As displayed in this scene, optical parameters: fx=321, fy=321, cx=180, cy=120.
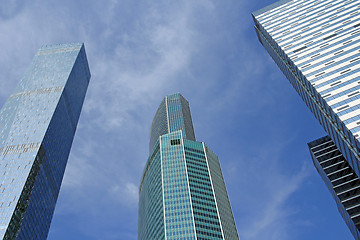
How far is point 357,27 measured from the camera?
347 feet

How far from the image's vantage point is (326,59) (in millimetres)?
99500

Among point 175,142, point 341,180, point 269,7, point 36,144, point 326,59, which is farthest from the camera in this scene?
point 175,142

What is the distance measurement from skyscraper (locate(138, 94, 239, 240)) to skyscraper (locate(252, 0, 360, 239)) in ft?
159

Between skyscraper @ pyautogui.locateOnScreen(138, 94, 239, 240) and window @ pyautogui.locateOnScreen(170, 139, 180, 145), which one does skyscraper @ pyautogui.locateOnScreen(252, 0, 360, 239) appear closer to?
skyscraper @ pyautogui.locateOnScreen(138, 94, 239, 240)

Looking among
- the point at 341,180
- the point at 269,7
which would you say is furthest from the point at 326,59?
the point at 269,7

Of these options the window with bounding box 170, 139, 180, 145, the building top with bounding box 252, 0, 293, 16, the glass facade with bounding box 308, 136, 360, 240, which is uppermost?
the building top with bounding box 252, 0, 293, 16

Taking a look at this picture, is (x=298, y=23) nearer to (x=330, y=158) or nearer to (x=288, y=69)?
(x=288, y=69)

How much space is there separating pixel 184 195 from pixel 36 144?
7025cm

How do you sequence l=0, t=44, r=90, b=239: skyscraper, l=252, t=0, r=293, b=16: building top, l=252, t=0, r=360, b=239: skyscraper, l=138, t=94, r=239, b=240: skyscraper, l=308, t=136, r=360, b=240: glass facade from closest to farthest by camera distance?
1. l=252, t=0, r=360, b=239: skyscraper
2. l=308, t=136, r=360, b=240: glass facade
3. l=0, t=44, r=90, b=239: skyscraper
4. l=138, t=94, r=239, b=240: skyscraper
5. l=252, t=0, r=293, b=16: building top

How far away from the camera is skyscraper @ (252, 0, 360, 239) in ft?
269

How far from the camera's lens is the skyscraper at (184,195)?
132000 millimetres

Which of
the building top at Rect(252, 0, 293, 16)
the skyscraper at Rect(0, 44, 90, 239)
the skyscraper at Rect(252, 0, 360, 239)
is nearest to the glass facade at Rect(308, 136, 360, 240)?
the skyscraper at Rect(252, 0, 360, 239)

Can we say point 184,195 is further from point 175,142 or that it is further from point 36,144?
point 36,144

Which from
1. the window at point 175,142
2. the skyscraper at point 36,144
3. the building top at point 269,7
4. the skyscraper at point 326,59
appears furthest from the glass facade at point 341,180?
the skyscraper at point 36,144
